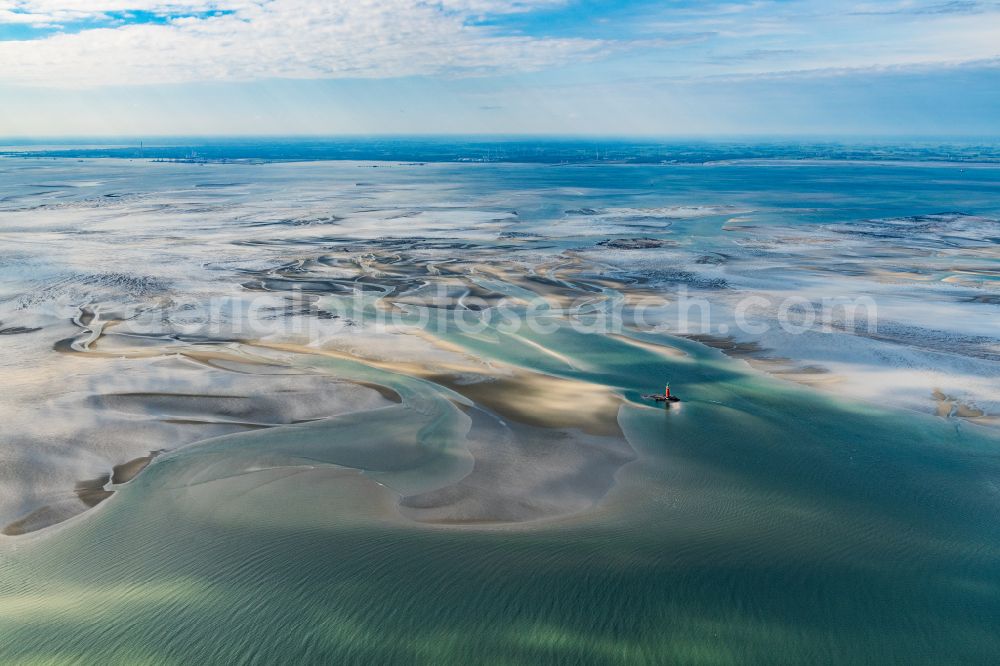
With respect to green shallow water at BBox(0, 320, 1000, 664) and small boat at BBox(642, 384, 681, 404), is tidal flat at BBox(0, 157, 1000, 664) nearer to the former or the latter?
green shallow water at BBox(0, 320, 1000, 664)

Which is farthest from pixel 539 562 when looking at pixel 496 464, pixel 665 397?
pixel 665 397

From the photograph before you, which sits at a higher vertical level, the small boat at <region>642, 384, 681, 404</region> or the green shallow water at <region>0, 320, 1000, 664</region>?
the small boat at <region>642, 384, 681, 404</region>

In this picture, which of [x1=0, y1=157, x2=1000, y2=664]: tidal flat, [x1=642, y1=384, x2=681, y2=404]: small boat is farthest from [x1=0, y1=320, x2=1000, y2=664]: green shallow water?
[x1=642, y1=384, x2=681, y2=404]: small boat

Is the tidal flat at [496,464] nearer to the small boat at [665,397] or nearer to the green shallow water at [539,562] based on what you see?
the green shallow water at [539,562]

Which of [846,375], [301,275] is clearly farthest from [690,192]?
[846,375]

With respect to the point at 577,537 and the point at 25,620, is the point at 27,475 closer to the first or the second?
the point at 25,620
